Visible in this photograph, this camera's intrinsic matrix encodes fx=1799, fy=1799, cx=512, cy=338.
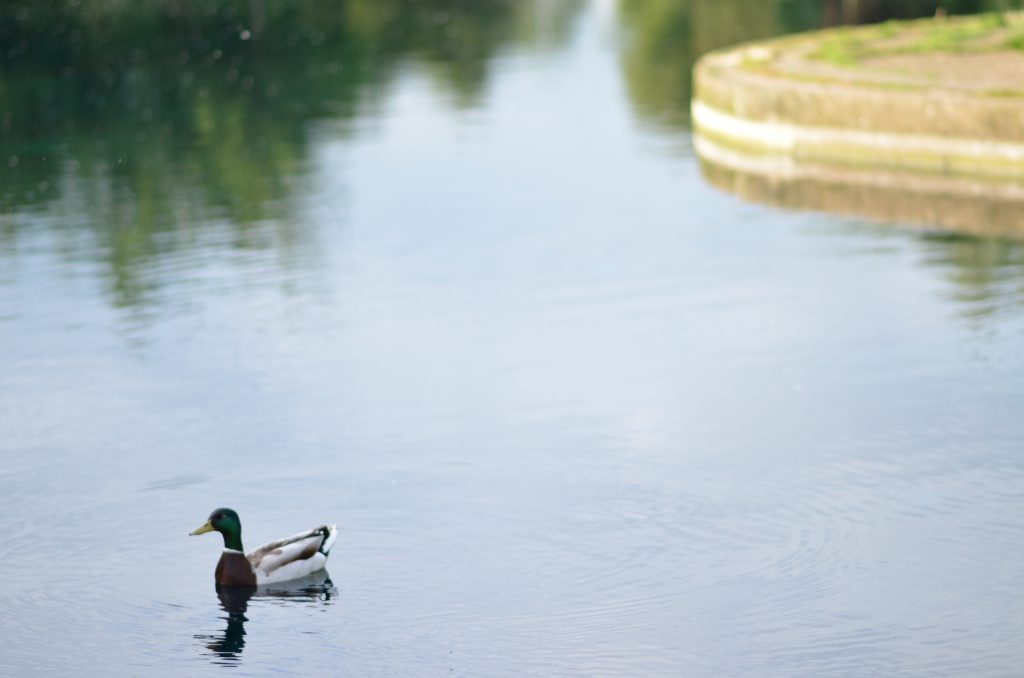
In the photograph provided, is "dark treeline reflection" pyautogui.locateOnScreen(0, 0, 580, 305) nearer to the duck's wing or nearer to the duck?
the duck

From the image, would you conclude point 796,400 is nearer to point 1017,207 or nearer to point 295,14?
point 1017,207

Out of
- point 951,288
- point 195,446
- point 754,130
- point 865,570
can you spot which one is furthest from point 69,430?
point 754,130

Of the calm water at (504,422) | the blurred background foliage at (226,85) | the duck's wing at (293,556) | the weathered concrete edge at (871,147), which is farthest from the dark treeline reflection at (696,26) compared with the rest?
the duck's wing at (293,556)

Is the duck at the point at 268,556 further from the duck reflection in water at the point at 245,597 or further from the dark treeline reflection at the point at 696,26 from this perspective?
the dark treeline reflection at the point at 696,26

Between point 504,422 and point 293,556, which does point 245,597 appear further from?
point 504,422

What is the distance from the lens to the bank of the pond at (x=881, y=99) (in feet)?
100

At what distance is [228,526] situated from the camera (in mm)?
14344

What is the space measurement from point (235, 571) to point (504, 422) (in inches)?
185

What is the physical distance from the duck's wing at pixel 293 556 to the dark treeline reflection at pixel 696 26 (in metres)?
28.0

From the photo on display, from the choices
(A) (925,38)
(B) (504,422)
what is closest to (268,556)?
(B) (504,422)

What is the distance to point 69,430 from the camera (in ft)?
61.7

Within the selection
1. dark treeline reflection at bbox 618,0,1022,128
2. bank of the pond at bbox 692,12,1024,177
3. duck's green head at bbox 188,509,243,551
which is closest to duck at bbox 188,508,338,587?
duck's green head at bbox 188,509,243,551

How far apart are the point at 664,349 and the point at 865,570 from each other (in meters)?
7.04

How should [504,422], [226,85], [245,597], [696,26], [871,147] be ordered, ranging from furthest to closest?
1. [696,26]
2. [226,85]
3. [871,147]
4. [504,422]
5. [245,597]
